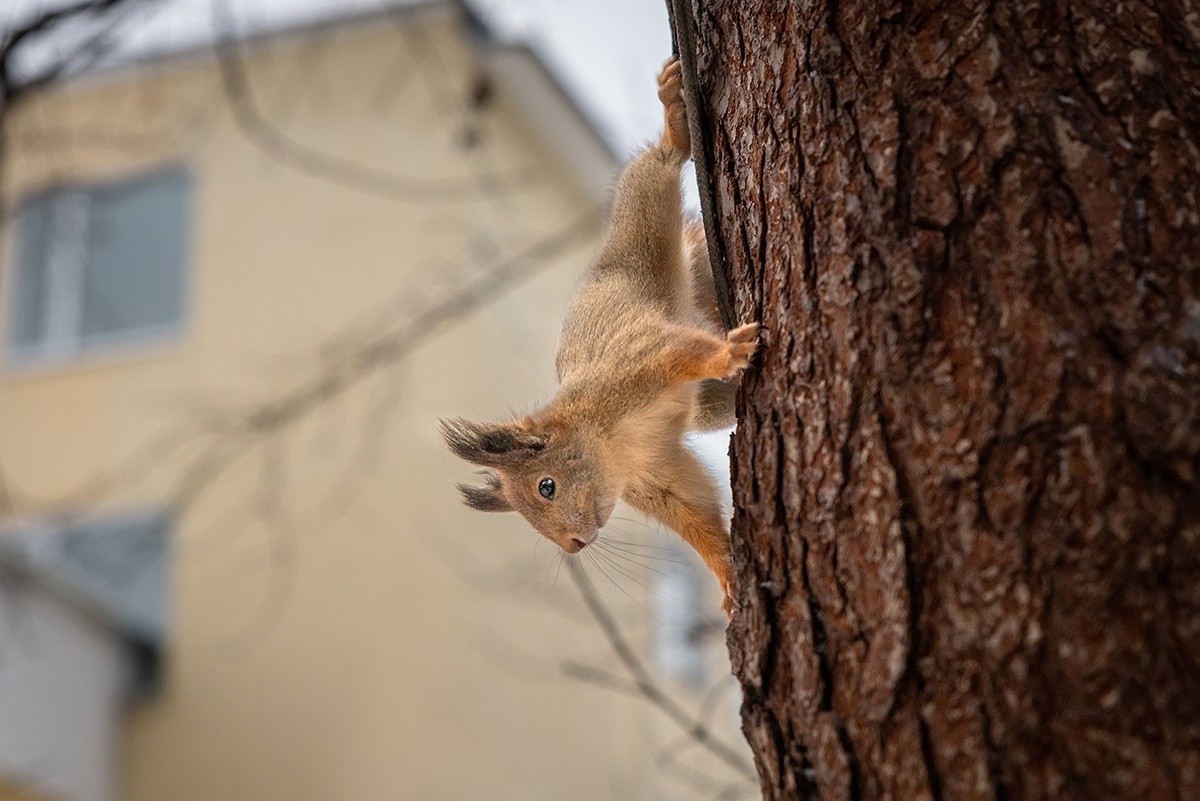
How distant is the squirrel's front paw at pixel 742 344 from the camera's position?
5.12ft

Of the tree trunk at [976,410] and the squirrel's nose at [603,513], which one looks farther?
the squirrel's nose at [603,513]

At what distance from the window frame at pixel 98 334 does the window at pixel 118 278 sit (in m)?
0.01

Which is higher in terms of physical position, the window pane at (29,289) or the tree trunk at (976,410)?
the window pane at (29,289)

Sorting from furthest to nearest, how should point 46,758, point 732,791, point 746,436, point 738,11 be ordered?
point 46,758 < point 732,791 < point 738,11 < point 746,436

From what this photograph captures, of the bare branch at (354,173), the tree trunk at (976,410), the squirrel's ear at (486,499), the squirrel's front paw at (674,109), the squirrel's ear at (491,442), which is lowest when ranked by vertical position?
the tree trunk at (976,410)

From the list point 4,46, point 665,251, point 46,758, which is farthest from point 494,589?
point 665,251

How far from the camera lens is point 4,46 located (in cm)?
330

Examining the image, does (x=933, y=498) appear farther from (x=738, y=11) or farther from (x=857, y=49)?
(x=738, y=11)

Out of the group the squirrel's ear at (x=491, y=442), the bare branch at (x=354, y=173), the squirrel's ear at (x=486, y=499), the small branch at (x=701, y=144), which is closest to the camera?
the small branch at (x=701, y=144)

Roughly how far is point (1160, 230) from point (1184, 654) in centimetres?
39

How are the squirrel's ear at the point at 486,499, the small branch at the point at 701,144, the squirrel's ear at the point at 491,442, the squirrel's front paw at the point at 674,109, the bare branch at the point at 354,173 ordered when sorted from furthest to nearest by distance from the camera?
the bare branch at the point at 354,173 < the squirrel's ear at the point at 486,499 < the squirrel's ear at the point at 491,442 < the squirrel's front paw at the point at 674,109 < the small branch at the point at 701,144

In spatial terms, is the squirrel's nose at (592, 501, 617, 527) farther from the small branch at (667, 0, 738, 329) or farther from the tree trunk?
the tree trunk

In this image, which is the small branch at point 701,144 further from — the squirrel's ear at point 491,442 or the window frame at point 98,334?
the window frame at point 98,334

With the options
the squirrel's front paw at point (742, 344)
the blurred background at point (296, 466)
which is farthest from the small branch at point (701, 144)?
the blurred background at point (296, 466)
